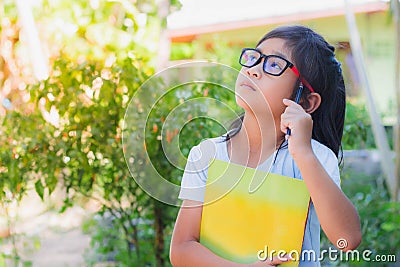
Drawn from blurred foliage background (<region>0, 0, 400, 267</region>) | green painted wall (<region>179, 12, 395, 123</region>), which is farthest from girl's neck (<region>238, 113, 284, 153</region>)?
green painted wall (<region>179, 12, 395, 123</region>)

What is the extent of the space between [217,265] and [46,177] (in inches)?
53.4

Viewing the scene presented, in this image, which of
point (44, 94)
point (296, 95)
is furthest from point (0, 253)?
point (296, 95)

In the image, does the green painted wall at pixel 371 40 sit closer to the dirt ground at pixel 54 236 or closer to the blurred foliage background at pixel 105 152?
the dirt ground at pixel 54 236

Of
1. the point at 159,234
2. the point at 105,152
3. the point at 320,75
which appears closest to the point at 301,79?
the point at 320,75

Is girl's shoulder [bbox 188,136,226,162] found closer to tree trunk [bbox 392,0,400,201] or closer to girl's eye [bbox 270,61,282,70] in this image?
girl's eye [bbox 270,61,282,70]

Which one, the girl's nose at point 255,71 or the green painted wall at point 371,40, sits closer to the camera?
the girl's nose at point 255,71

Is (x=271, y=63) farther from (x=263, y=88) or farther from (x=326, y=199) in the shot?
(x=326, y=199)

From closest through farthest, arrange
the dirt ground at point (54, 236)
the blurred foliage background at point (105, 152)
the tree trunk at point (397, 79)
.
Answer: the blurred foliage background at point (105, 152) → the tree trunk at point (397, 79) → the dirt ground at point (54, 236)

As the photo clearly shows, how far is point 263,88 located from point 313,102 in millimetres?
110

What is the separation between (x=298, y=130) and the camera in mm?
1200

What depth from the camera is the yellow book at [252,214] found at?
123 cm

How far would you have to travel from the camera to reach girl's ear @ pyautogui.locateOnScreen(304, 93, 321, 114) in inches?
52.4

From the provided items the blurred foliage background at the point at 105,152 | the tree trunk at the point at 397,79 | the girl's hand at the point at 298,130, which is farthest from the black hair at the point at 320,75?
the tree trunk at the point at 397,79

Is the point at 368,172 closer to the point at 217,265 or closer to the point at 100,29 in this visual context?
the point at 100,29
